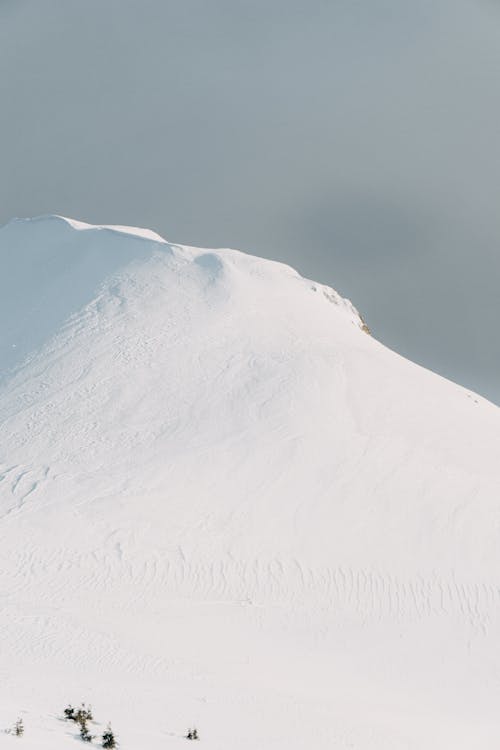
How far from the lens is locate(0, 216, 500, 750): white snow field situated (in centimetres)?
1736

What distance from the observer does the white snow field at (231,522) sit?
17.4 metres

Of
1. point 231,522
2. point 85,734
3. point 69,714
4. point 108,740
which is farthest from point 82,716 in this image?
point 231,522

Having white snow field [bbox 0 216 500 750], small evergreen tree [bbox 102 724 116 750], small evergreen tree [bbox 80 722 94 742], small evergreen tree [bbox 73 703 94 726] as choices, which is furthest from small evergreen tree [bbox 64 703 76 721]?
small evergreen tree [bbox 102 724 116 750]

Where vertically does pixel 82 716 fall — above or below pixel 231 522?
below

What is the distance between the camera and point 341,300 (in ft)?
190

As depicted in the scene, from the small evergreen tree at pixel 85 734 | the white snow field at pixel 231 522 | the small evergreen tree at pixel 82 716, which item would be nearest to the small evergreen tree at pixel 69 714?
the small evergreen tree at pixel 82 716

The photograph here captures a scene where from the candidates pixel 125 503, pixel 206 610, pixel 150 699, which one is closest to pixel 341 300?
pixel 125 503

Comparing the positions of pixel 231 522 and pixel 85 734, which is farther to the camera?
pixel 231 522

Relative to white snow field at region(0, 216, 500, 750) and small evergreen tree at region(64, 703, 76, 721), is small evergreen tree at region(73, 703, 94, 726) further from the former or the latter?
white snow field at region(0, 216, 500, 750)

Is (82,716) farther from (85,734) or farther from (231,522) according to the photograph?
(231,522)

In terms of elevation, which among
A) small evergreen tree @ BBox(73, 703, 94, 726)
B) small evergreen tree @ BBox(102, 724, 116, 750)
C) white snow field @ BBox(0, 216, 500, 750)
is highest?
white snow field @ BBox(0, 216, 500, 750)

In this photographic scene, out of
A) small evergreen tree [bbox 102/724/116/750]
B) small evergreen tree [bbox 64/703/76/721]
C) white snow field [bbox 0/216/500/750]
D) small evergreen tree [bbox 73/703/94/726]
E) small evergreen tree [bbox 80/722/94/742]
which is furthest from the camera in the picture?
white snow field [bbox 0/216/500/750]

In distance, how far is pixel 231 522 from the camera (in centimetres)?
2758

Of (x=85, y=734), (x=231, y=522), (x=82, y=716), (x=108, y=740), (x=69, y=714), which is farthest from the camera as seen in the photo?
(x=231, y=522)
